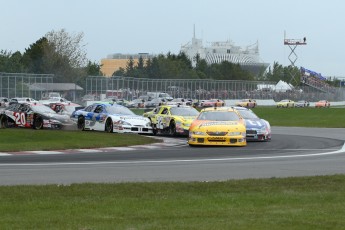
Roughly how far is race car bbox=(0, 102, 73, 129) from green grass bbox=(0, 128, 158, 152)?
353 centimetres

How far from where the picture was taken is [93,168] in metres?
17.8

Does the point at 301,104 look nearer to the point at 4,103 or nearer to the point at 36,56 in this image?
the point at 36,56

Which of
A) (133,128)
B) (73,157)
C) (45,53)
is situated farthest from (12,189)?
→ (45,53)

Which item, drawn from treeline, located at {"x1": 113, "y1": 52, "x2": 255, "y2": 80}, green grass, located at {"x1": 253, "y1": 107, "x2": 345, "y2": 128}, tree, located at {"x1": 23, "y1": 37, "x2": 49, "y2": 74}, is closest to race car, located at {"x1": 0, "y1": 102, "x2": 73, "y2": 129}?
green grass, located at {"x1": 253, "y1": 107, "x2": 345, "y2": 128}

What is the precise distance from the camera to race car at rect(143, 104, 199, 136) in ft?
106

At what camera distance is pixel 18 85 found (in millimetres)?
68062

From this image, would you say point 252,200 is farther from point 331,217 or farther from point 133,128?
point 133,128

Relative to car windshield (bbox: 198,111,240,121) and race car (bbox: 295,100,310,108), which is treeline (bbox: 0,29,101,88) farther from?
car windshield (bbox: 198,111,240,121)

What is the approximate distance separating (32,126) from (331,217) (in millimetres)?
25703

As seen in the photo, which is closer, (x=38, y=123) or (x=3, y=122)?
(x=38, y=123)

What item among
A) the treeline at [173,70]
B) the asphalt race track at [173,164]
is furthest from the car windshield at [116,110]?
the treeline at [173,70]

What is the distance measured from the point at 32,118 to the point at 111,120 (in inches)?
140

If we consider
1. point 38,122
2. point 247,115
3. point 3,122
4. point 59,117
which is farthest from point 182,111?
point 3,122

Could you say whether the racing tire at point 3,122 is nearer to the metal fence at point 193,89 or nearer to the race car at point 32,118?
the race car at point 32,118
